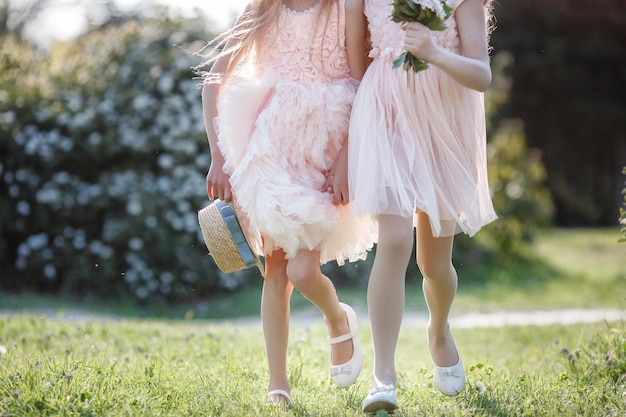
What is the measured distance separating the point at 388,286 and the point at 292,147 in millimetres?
699

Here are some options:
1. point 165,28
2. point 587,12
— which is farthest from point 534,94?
point 165,28

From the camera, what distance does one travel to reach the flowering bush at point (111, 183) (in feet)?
25.8

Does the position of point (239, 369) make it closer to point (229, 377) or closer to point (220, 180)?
point (229, 377)

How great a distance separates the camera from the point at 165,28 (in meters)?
8.52

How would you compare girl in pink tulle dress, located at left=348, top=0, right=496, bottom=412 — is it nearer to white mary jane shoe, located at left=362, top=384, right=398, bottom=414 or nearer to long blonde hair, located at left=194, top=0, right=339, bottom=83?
white mary jane shoe, located at left=362, top=384, right=398, bottom=414

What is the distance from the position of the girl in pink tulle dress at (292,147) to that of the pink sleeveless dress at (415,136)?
0.12 meters

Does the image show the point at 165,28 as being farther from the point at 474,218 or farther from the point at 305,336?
the point at 474,218

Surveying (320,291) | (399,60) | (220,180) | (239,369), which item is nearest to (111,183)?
(239,369)

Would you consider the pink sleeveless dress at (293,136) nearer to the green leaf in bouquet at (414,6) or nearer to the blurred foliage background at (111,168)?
the green leaf in bouquet at (414,6)

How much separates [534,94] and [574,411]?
1735cm

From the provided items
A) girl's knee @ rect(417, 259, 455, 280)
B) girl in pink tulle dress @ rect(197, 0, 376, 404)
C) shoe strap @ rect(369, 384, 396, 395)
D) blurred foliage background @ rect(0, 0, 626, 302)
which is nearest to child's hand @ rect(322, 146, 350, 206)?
girl in pink tulle dress @ rect(197, 0, 376, 404)

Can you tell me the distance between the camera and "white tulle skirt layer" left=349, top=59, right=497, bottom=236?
3133mm

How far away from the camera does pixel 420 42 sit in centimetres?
298

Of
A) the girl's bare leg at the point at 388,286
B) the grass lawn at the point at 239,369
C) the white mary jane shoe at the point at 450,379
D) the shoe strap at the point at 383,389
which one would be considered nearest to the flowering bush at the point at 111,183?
the grass lawn at the point at 239,369
